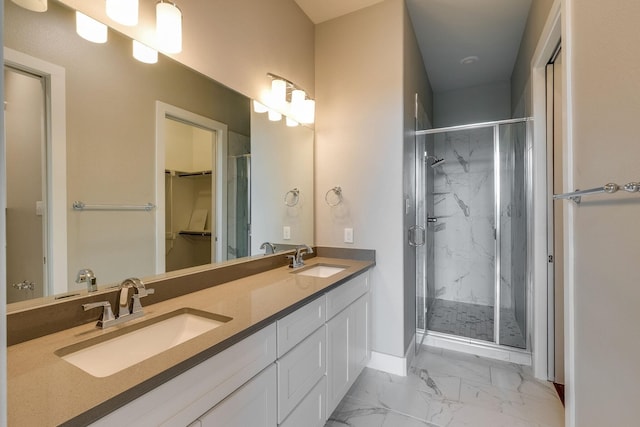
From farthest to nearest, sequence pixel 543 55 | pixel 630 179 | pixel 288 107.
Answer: pixel 288 107 → pixel 543 55 → pixel 630 179

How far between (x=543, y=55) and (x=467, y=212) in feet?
6.84

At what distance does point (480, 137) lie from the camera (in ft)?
11.8

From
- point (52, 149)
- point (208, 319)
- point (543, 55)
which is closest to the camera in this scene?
point (52, 149)

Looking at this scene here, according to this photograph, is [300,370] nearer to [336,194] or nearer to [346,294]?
[346,294]

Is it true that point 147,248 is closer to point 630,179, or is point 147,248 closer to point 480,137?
point 630,179

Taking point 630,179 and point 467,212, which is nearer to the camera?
point 630,179

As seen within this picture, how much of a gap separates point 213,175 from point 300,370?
43.8 inches

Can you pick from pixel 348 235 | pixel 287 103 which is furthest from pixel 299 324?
pixel 287 103

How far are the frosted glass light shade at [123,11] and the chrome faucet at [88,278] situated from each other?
0.99 metres

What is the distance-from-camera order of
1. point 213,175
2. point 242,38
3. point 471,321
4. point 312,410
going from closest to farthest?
point 312,410, point 213,175, point 242,38, point 471,321

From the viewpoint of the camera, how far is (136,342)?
105 centimetres

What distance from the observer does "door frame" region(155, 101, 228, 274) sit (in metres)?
1.38

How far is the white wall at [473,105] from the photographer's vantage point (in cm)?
370

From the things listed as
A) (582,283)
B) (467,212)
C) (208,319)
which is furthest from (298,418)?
(467,212)
